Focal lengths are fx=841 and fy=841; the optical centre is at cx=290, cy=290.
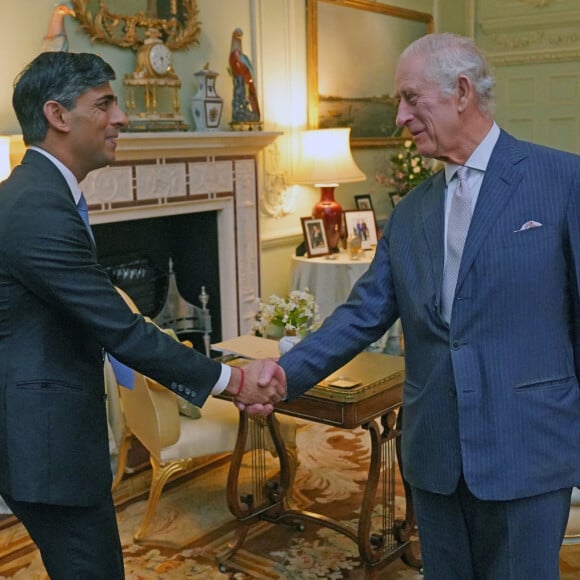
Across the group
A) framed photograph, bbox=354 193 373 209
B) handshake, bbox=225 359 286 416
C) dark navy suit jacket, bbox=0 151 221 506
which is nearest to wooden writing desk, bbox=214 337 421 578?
handshake, bbox=225 359 286 416

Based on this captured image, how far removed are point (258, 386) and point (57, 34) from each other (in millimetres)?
2489

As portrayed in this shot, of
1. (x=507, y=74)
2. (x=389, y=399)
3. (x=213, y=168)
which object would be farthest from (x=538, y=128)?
(x=389, y=399)

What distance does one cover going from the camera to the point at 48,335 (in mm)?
1780

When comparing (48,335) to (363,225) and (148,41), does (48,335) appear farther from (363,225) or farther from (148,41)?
(363,225)

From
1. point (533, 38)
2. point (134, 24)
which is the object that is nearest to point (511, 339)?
point (134, 24)

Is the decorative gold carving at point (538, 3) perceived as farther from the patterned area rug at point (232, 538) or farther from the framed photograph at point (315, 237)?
the patterned area rug at point (232, 538)

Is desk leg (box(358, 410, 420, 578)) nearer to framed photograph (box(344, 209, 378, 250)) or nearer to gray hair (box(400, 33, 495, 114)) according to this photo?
gray hair (box(400, 33, 495, 114))

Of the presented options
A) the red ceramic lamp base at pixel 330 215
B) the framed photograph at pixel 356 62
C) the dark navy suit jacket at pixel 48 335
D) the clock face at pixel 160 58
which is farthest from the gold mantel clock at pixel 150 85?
the dark navy suit jacket at pixel 48 335

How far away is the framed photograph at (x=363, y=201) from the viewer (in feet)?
21.9

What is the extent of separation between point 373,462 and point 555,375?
4.35 feet

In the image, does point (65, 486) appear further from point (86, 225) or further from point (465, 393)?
point (465, 393)

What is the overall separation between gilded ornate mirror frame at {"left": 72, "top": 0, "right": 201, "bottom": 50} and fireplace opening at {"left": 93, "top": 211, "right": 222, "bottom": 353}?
1036mm

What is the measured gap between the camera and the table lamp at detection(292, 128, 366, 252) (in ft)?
18.8

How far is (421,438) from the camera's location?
6.08 ft
